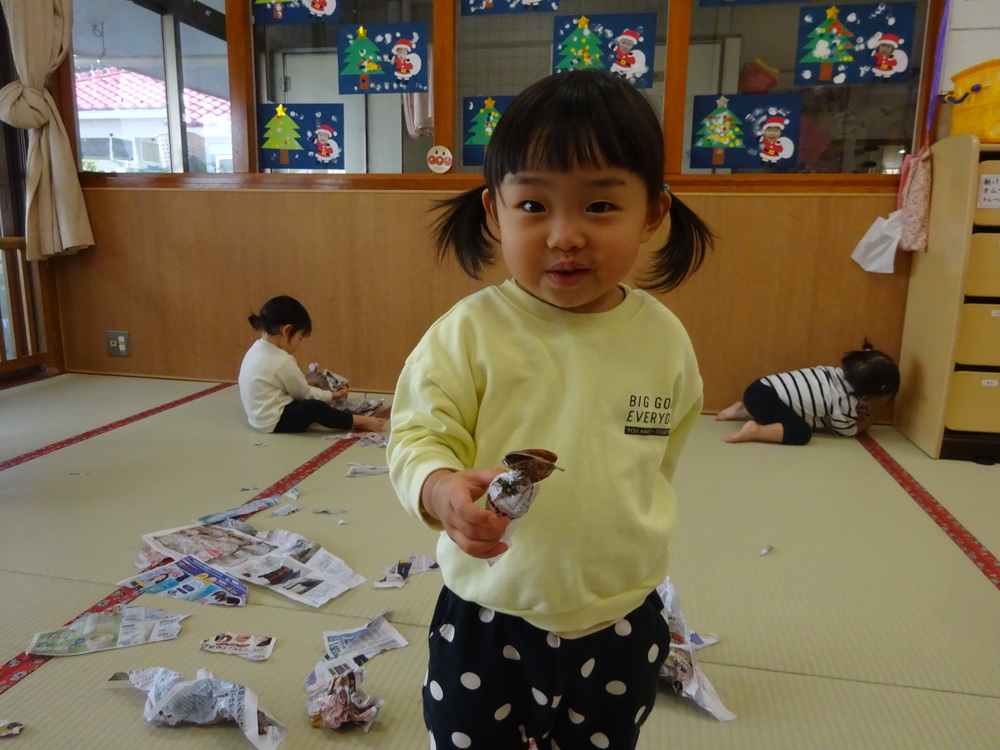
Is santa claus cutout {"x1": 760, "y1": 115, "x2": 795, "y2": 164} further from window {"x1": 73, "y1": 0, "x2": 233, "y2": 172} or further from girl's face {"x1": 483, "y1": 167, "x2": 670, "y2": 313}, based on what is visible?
girl's face {"x1": 483, "y1": 167, "x2": 670, "y2": 313}

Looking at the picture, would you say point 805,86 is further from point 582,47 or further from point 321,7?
point 321,7

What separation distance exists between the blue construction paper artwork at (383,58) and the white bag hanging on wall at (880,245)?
188 centimetres

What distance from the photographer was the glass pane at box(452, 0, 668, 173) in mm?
2926

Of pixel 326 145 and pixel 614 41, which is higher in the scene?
pixel 614 41

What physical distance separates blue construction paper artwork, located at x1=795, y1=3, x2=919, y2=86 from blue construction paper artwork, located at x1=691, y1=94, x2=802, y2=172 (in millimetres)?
141

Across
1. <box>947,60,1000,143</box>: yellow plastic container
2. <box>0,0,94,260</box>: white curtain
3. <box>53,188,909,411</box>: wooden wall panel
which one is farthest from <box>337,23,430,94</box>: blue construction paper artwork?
<box>947,60,1000,143</box>: yellow plastic container

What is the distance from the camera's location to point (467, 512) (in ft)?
1.77

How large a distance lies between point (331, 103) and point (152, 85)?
1.26m

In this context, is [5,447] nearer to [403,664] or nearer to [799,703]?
[403,664]

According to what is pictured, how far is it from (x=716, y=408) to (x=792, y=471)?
0.79m

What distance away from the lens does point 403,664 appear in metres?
1.23

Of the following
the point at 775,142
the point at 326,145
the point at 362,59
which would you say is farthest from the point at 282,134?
the point at 775,142

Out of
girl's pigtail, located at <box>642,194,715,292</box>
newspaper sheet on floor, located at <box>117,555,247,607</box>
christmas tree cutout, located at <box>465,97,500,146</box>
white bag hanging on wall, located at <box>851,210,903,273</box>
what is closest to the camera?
girl's pigtail, located at <box>642,194,715,292</box>

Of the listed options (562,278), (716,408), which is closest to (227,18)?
(716,408)
